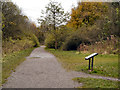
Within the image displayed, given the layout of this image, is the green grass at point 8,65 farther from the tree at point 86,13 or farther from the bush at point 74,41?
the tree at point 86,13

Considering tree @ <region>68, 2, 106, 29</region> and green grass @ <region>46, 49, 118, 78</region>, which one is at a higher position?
tree @ <region>68, 2, 106, 29</region>

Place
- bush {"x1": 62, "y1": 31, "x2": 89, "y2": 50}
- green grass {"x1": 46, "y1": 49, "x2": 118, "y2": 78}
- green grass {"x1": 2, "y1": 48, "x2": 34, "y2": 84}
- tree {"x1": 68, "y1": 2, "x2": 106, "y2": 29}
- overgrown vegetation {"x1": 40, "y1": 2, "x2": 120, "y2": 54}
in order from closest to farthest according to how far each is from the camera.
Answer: green grass {"x1": 2, "y1": 48, "x2": 34, "y2": 84}, green grass {"x1": 46, "y1": 49, "x2": 118, "y2": 78}, overgrown vegetation {"x1": 40, "y1": 2, "x2": 120, "y2": 54}, bush {"x1": 62, "y1": 31, "x2": 89, "y2": 50}, tree {"x1": 68, "y1": 2, "x2": 106, "y2": 29}

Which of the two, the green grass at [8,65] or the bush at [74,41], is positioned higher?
the bush at [74,41]

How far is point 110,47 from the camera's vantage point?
20.5 meters

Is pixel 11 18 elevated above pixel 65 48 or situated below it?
above

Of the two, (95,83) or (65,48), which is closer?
(95,83)

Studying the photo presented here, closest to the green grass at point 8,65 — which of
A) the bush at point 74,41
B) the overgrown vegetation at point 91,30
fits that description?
the overgrown vegetation at point 91,30

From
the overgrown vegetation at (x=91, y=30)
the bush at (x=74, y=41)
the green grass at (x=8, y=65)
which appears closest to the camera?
the green grass at (x=8, y=65)

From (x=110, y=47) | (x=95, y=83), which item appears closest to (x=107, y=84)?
(x=95, y=83)

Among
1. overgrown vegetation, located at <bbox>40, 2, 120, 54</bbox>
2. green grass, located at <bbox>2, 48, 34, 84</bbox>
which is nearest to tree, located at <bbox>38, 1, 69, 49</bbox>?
overgrown vegetation, located at <bbox>40, 2, 120, 54</bbox>

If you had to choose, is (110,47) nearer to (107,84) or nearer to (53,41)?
(107,84)

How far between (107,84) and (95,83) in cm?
45

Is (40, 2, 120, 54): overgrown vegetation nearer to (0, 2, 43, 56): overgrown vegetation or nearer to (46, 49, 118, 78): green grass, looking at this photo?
(46, 49, 118, 78): green grass

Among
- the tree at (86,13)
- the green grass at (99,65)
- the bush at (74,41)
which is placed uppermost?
the tree at (86,13)
